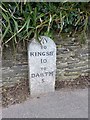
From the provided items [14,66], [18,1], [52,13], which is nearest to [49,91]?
[14,66]

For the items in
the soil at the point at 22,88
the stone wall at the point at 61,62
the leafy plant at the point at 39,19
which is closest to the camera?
the leafy plant at the point at 39,19

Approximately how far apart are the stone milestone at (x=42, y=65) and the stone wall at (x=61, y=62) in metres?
0.21

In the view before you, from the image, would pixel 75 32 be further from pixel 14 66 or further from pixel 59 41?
pixel 14 66

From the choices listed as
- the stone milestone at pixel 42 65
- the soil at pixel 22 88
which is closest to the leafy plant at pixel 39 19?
the stone milestone at pixel 42 65

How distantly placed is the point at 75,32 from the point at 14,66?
43.0 inches

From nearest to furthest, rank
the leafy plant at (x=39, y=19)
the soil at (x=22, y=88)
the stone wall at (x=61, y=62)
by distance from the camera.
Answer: the leafy plant at (x=39, y=19)
the soil at (x=22, y=88)
the stone wall at (x=61, y=62)

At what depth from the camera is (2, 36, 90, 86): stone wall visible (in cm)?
393

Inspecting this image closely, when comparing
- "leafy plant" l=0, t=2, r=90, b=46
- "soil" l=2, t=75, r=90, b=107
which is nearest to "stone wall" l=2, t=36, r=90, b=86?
"soil" l=2, t=75, r=90, b=107

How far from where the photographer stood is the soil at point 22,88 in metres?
3.79

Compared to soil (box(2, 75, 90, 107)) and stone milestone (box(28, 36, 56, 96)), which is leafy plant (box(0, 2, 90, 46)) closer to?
stone milestone (box(28, 36, 56, 96))

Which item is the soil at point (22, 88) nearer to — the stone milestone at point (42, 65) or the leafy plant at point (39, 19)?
the stone milestone at point (42, 65)

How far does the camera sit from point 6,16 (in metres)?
3.54

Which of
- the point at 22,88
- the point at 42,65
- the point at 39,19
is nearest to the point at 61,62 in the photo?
the point at 42,65

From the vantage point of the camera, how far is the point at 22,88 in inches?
159
